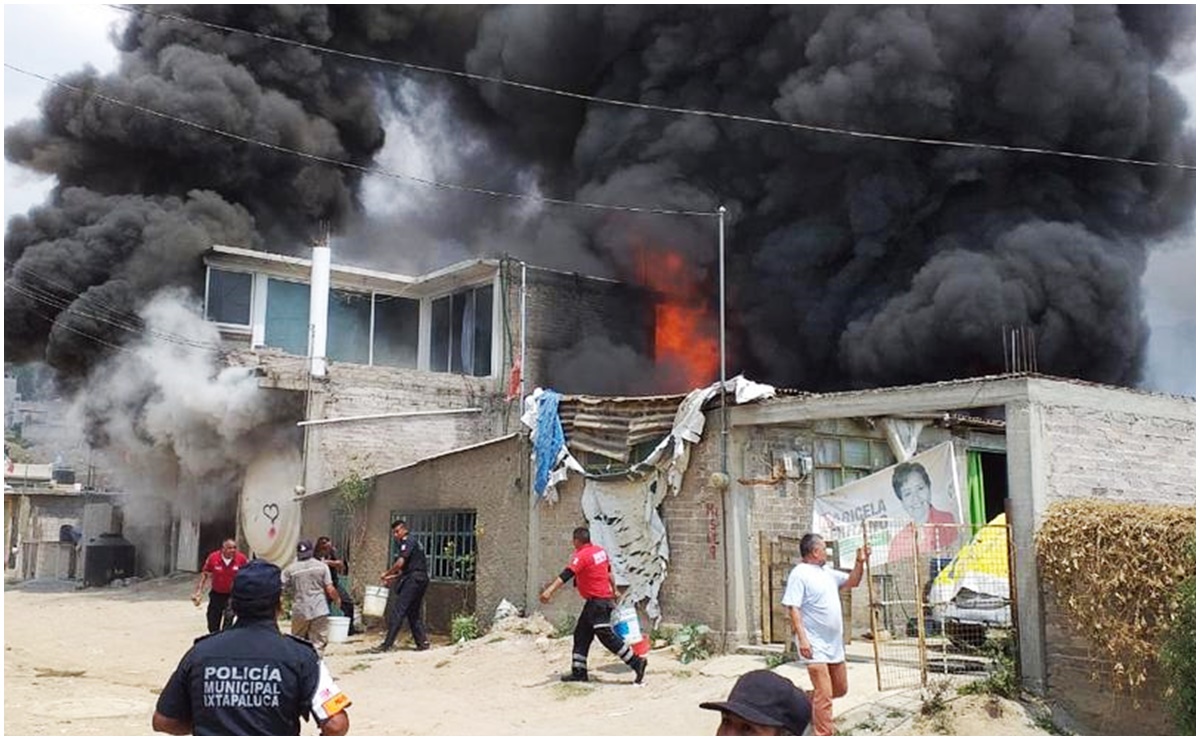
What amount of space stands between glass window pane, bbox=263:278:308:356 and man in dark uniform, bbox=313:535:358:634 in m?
7.79

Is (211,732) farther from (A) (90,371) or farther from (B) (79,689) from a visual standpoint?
(A) (90,371)

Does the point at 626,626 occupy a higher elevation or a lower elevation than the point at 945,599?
lower

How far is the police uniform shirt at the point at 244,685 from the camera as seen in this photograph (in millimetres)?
3293

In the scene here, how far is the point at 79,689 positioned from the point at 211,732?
734 cm

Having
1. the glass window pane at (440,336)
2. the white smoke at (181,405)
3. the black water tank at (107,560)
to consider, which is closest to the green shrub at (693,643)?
the white smoke at (181,405)

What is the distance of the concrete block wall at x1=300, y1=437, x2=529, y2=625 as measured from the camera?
1252 cm

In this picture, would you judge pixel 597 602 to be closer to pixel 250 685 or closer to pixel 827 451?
pixel 827 451

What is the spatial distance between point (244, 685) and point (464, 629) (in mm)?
9371

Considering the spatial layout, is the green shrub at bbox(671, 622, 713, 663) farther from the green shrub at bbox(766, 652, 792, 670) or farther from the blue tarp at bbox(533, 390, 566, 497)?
the blue tarp at bbox(533, 390, 566, 497)

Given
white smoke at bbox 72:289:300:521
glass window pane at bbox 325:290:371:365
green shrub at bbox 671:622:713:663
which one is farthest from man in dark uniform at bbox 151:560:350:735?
glass window pane at bbox 325:290:371:365

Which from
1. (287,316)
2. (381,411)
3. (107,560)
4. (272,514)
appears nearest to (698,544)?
(381,411)

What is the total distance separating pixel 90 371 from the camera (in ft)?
67.8

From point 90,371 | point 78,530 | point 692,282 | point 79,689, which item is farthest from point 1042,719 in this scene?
point 78,530

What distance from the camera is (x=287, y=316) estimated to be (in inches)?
848
